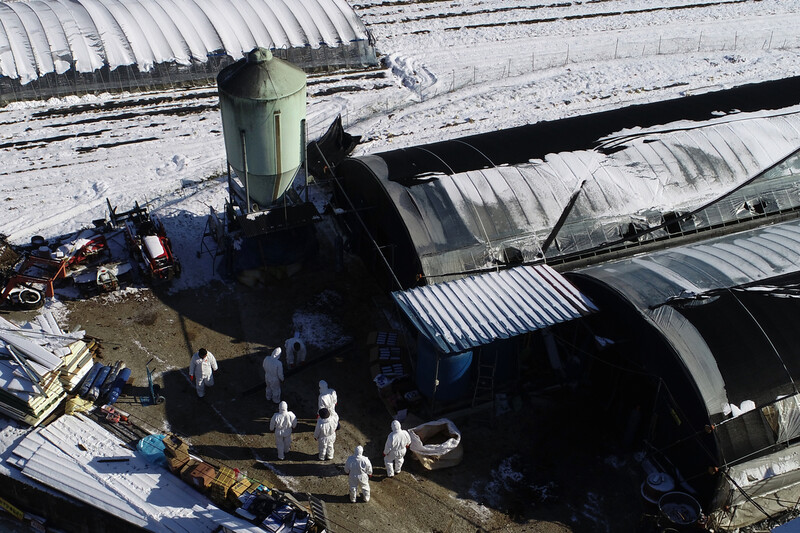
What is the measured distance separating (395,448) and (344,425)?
2.03 m

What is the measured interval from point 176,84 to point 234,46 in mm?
2808

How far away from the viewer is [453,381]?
16.1 meters

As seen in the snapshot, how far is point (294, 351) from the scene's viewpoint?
17.3 metres

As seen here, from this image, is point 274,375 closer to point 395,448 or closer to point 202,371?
point 202,371

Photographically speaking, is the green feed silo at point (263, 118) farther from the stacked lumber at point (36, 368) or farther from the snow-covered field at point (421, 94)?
the stacked lumber at point (36, 368)

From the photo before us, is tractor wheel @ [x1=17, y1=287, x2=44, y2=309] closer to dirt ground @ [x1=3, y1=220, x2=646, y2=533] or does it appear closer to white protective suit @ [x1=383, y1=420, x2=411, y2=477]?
dirt ground @ [x1=3, y1=220, x2=646, y2=533]

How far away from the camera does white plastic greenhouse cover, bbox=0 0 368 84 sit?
28.5 meters

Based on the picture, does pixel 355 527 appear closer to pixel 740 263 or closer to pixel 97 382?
pixel 97 382

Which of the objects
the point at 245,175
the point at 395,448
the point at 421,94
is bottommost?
the point at 395,448

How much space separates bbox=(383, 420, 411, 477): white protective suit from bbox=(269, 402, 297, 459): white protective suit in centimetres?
194

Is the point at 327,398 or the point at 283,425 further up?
the point at 327,398

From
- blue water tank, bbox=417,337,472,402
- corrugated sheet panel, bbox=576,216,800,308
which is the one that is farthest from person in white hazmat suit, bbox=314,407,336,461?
corrugated sheet panel, bbox=576,216,800,308

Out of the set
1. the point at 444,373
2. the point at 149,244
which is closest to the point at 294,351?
the point at 444,373

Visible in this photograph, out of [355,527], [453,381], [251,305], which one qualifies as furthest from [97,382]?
[453,381]
